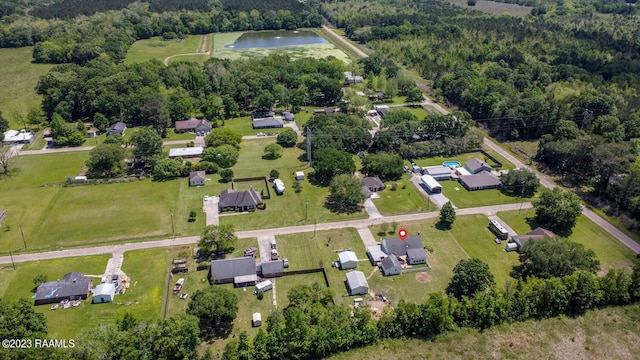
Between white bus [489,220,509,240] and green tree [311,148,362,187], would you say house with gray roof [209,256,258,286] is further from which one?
white bus [489,220,509,240]

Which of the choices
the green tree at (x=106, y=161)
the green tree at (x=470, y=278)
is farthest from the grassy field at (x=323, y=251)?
the green tree at (x=106, y=161)

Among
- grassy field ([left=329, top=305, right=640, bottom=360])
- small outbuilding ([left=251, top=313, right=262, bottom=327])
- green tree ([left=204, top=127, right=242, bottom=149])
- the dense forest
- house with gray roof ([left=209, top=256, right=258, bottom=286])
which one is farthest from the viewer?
green tree ([left=204, top=127, right=242, bottom=149])

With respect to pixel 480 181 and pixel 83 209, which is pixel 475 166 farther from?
pixel 83 209

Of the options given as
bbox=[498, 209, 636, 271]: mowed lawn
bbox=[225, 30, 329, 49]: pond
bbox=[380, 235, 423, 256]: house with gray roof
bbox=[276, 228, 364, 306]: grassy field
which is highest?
bbox=[380, 235, 423, 256]: house with gray roof

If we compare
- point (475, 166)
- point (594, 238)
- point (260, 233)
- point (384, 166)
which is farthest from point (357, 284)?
point (475, 166)

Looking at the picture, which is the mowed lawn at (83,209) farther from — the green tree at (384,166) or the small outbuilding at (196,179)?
the green tree at (384,166)

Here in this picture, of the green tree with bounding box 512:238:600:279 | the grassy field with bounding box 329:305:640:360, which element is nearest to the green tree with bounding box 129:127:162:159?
the grassy field with bounding box 329:305:640:360
